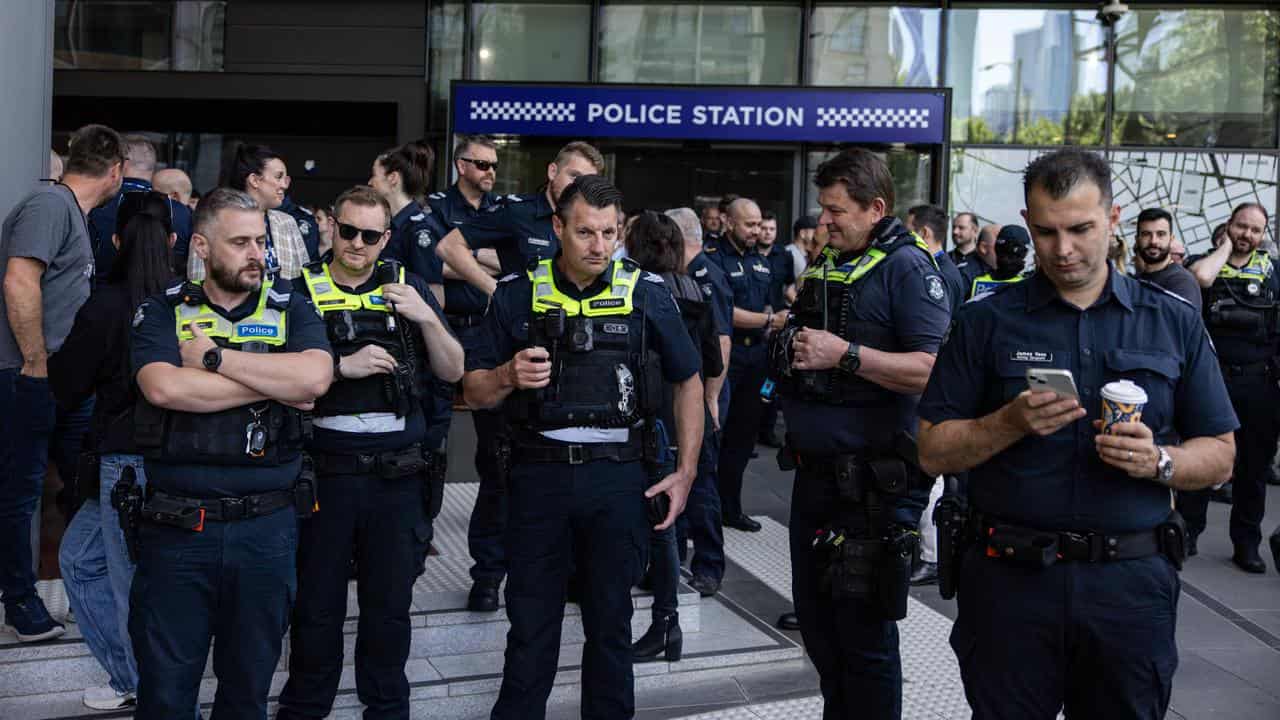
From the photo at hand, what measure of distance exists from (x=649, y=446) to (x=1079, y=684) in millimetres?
1782

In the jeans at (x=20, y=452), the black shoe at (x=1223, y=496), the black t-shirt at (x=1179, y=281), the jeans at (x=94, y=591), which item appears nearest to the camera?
the jeans at (x=94, y=591)

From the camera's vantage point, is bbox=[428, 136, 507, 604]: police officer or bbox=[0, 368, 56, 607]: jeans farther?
bbox=[428, 136, 507, 604]: police officer

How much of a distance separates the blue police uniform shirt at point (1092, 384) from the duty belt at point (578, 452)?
1.44 m

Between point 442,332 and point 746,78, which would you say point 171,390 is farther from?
point 746,78

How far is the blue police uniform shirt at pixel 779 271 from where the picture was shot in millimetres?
10680

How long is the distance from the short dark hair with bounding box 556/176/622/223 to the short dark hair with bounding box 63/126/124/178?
2.25 m

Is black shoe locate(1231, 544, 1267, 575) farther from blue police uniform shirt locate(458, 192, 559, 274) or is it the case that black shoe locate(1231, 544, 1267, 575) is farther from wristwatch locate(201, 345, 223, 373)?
wristwatch locate(201, 345, 223, 373)

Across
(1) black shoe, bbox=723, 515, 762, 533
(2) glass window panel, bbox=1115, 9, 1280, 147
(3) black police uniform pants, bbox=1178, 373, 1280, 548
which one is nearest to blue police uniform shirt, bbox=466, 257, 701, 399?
(1) black shoe, bbox=723, 515, 762, 533

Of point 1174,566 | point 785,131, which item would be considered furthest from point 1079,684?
point 785,131

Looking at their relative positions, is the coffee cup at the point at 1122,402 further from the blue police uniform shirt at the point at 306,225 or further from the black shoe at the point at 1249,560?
the black shoe at the point at 1249,560

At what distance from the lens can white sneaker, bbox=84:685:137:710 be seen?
189 inches

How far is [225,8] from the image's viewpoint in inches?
547

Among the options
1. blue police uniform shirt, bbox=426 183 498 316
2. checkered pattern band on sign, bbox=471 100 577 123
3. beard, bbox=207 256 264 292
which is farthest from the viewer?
checkered pattern band on sign, bbox=471 100 577 123

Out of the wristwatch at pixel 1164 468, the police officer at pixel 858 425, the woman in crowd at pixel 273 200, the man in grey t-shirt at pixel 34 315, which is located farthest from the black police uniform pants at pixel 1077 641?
the man in grey t-shirt at pixel 34 315
